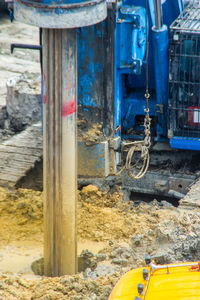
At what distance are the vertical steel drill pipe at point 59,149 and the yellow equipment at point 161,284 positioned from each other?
135 cm

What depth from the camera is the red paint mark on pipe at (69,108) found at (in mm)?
5984

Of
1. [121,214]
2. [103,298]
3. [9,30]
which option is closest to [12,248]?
[121,214]

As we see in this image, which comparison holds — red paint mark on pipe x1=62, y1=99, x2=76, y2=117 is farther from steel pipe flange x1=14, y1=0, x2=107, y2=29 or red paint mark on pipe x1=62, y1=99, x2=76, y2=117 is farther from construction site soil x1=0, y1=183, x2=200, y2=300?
construction site soil x1=0, y1=183, x2=200, y2=300

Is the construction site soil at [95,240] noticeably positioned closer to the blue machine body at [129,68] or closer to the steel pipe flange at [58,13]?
the blue machine body at [129,68]

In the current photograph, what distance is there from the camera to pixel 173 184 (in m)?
8.84

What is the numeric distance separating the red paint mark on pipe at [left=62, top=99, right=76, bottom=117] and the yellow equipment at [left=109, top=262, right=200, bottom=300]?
1623mm

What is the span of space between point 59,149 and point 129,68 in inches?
84.9

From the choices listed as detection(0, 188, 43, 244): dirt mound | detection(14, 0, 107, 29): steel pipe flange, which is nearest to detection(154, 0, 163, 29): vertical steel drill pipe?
detection(14, 0, 107, 29): steel pipe flange

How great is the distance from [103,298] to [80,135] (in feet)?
9.71

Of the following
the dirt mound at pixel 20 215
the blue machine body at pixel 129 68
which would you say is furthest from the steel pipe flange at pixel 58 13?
the dirt mound at pixel 20 215

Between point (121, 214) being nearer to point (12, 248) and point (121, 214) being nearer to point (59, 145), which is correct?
point (12, 248)

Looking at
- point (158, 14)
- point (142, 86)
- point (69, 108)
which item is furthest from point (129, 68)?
point (69, 108)

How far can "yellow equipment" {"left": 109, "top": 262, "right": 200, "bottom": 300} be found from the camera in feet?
15.3

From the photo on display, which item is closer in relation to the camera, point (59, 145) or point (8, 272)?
point (59, 145)
